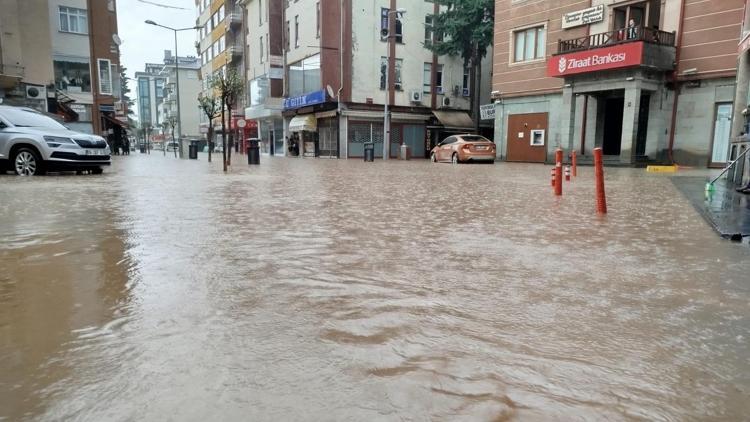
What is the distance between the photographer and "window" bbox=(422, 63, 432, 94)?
3794cm

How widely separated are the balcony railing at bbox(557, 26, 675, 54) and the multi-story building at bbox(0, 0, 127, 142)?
26.5 metres

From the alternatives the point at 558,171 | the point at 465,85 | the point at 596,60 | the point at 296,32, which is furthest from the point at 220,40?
the point at 558,171

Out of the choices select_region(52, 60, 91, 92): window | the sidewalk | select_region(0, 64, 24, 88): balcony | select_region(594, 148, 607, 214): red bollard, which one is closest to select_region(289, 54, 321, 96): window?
select_region(52, 60, 91, 92): window

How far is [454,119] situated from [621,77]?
54.9 ft

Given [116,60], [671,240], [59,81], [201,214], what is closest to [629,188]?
[671,240]

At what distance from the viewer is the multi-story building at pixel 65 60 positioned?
1063 inches

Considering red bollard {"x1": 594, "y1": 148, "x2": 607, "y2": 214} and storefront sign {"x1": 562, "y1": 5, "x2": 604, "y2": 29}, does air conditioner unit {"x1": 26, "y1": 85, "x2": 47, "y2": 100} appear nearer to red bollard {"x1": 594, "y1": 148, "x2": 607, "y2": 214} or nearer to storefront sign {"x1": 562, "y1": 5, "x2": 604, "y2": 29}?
storefront sign {"x1": 562, "y1": 5, "x2": 604, "y2": 29}

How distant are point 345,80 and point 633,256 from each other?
32.4 metres

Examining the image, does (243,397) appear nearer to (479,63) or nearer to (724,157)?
(724,157)

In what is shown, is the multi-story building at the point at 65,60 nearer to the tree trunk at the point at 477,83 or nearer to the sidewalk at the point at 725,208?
the tree trunk at the point at 477,83

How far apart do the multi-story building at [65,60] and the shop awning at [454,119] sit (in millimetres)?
22710

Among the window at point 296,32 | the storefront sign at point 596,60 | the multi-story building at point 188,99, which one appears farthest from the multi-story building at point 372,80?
the multi-story building at point 188,99

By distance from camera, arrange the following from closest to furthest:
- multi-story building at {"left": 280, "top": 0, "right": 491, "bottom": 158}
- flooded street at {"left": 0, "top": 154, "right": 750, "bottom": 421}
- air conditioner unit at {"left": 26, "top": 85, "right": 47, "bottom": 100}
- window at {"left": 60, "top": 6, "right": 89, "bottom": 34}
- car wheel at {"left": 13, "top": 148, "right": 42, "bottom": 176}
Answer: flooded street at {"left": 0, "top": 154, "right": 750, "bottom": 421}
car wheel at {"left": 13, "top": 148, "right": 42, "bottom": 176}
air conditioner unit at {"left": 26, "top": 85, "right": 47, "bottom": 100}
multi-story building at {"left": 280, "top": 0, "right": 491, "bottom": 158}
window at {"left": 60, "top": 6, "right": 89, "bottom": 34}

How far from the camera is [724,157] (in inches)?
791
